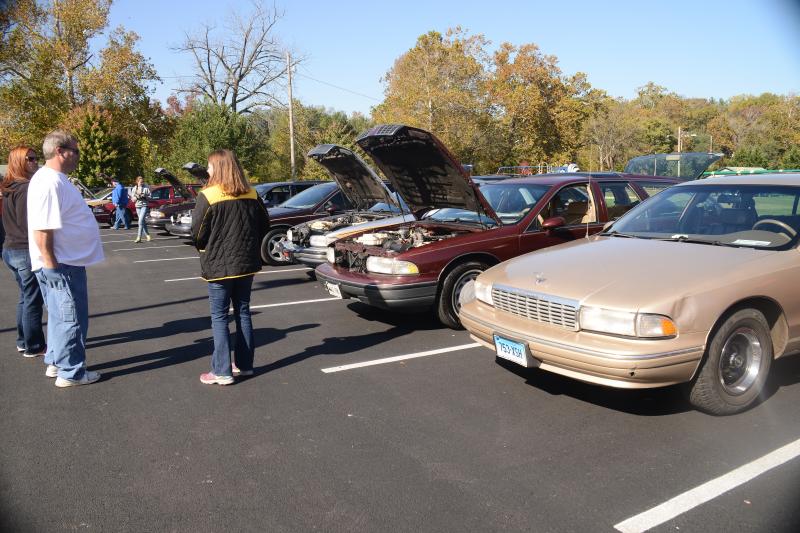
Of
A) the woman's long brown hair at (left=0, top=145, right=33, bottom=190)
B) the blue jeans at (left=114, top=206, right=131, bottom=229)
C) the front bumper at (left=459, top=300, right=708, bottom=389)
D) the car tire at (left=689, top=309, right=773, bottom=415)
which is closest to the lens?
the front bumper at (left=459, top=300, right=708, bottom=389)

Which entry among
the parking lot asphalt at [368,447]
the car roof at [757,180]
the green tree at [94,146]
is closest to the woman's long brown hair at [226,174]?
the parking lot asphalt at [368,447]

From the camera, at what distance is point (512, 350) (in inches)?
175

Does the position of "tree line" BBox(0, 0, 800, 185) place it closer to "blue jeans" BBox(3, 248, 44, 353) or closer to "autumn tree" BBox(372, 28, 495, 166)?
"autumn tree" BBox(372, 28, 495, 166)

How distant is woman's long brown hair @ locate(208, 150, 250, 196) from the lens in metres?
4.74

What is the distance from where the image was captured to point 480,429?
159 inches

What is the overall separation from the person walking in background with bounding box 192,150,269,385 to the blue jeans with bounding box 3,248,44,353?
196cm

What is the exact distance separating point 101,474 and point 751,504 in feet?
11.6

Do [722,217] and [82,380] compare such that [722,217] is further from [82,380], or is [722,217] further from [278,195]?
[278,195]

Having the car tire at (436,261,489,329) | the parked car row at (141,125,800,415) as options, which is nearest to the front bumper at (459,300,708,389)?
the parked car row at (141,125,800,415)

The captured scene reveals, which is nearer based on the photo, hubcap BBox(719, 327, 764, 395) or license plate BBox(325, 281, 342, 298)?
hubcap BBox(719, 327, 764, 395)

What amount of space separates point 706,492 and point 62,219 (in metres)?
4.76

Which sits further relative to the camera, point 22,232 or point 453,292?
point 453,292

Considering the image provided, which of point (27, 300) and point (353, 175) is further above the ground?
point (353, 175)

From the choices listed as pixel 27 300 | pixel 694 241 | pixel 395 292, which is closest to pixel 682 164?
pixel 694 241
